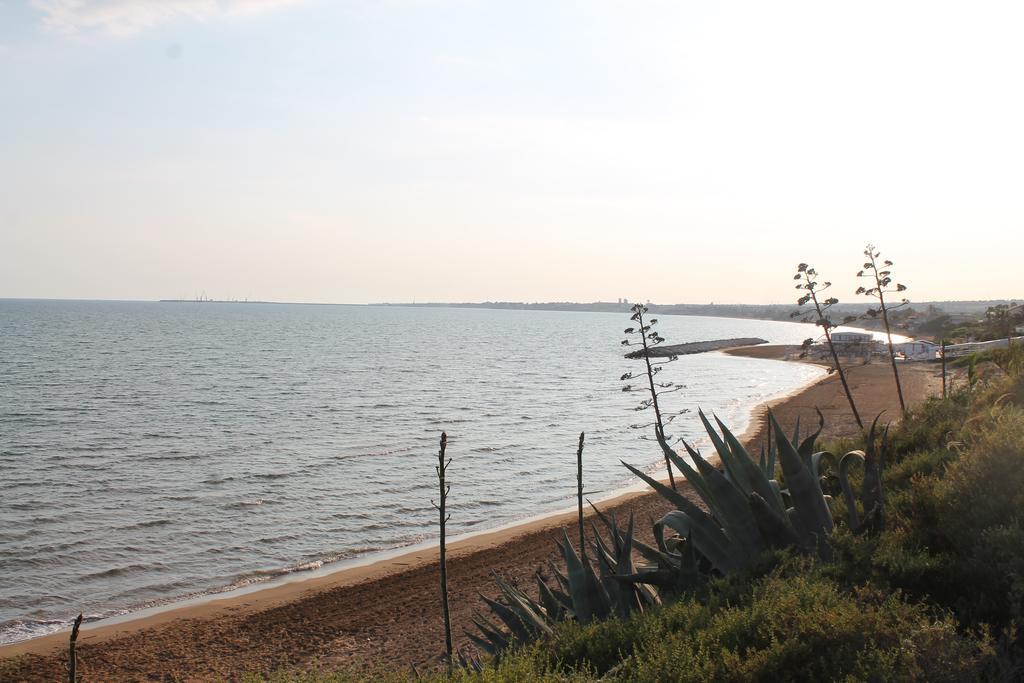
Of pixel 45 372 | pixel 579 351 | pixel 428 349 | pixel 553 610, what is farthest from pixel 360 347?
pixel 553 610

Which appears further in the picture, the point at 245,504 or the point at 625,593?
the point at 245,504

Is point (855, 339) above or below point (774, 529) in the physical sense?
below

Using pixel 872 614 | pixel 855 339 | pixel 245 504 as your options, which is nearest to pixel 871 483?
pixel 872 614

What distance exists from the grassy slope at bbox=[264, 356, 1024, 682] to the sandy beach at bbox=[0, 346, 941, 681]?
16.8ft

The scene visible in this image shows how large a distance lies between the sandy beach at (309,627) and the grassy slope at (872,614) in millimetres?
5113

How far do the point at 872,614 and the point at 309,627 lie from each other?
10.6 m

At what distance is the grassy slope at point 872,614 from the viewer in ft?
14.8

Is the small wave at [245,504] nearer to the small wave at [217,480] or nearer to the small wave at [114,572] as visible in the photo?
the small wave at [217,480]

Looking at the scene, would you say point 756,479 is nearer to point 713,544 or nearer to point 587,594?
point 713,544

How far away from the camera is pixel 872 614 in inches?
188

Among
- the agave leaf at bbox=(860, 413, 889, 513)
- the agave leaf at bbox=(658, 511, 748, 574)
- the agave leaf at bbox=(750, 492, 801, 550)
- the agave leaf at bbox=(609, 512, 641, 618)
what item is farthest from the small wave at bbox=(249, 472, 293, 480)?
the agave leaf at bbox=(860, 413, 889, 513)

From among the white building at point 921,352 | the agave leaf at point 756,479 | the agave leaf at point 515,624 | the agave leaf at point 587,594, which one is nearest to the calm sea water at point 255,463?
the white building at point 921,352

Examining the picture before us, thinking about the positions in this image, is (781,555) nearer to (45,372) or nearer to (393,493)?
(393,493)

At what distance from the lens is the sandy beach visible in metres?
11.6
